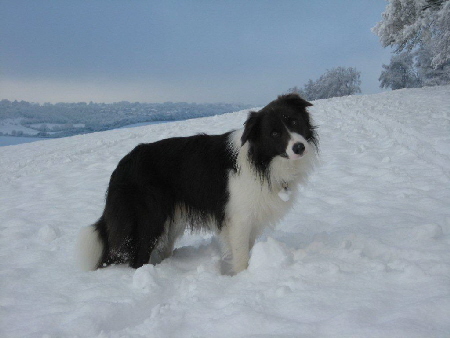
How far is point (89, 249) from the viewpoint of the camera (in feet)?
10.8

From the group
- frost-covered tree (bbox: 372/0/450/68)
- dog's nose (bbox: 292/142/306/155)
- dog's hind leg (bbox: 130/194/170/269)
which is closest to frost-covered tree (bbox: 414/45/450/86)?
frost-covered tree (bbox: 372/0/450/68)

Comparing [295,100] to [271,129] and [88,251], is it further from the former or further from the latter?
[88,251]

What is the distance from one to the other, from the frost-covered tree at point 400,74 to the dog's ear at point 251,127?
118ft

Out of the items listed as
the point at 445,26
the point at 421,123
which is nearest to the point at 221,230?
the point at 421,123

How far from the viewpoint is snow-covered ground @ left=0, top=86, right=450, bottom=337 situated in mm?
1942

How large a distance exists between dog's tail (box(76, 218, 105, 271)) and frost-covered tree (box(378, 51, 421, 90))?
36997mm

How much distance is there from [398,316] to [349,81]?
4183cm

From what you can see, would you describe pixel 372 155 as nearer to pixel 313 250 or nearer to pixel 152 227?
pixel 313 250

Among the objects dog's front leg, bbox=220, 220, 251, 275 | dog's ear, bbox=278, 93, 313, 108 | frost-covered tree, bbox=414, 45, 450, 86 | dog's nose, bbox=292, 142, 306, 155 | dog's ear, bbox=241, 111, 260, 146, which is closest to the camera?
dog's nose, bbox=292, 142, 306, 155

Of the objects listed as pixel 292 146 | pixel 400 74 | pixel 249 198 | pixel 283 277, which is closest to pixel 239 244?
pixel 249 198

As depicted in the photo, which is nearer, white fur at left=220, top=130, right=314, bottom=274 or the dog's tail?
white fur at left=220, top=130, right=314, bottom=274

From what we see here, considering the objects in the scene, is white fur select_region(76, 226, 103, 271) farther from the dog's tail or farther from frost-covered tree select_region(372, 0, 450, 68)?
frost-covered tree select_region(372, 0, 450, 68)

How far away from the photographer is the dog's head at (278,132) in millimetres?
3012

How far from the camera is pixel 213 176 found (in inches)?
131
